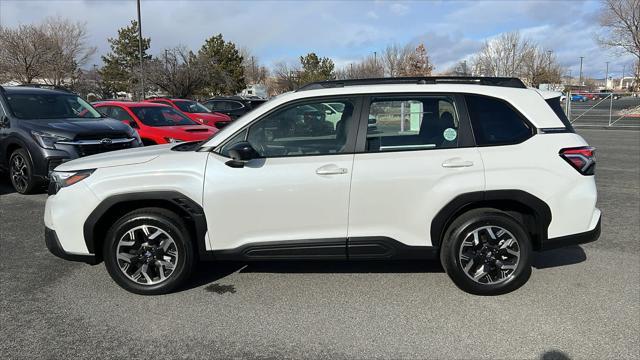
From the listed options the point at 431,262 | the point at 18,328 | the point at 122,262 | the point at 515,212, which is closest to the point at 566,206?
the point at 515,212

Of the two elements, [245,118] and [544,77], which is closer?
[245,118]

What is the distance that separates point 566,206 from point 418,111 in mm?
1461

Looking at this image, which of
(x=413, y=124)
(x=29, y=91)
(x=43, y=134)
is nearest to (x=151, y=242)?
(x=413, y=124)

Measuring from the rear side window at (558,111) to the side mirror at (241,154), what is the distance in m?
2.61

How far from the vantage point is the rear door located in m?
3.86

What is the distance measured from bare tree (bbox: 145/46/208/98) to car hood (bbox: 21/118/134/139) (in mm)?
24688

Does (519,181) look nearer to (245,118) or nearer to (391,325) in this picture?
(391,325)

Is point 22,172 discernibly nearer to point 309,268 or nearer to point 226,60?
point 309,268

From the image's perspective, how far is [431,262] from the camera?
481 centimetres

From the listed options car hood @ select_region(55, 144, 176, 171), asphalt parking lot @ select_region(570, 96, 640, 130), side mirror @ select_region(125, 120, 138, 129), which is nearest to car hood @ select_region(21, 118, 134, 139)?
side mirror @ select_region(125, 120, 138, 129)

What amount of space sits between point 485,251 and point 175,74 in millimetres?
31275

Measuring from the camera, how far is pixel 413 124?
4.06m

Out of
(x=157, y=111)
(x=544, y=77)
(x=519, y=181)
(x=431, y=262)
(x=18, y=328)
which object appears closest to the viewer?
(x=18, y=328)

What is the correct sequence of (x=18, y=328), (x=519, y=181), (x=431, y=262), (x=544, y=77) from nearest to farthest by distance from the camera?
(x=18, y=328) < (x=519, y=181) < (x=431, y=262) < (x=544, y=77)
